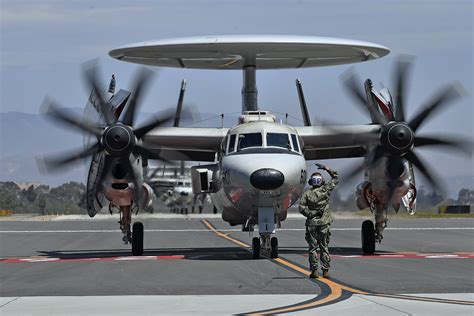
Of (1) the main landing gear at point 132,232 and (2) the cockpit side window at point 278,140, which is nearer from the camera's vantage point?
(2) the cockpit side window at point 278,140

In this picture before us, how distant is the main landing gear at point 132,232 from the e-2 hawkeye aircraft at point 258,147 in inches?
1.3

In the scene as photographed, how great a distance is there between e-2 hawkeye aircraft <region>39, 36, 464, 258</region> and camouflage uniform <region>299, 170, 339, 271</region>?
3.33 metres

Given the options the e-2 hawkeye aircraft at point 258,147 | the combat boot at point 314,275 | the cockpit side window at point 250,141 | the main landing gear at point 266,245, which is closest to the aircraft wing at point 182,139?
the e-2 hawkeye aircraft at point 258,147

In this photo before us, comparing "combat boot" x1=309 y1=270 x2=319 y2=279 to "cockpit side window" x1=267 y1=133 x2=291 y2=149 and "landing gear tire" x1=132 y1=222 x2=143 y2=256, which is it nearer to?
"cockpit side window" x1=267 y1=133 x2=291 y2=149

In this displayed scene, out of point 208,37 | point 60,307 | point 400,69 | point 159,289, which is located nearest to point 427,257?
point 400,69

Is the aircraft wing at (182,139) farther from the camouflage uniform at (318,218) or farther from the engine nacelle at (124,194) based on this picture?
the camouflage uniform at (318,218)

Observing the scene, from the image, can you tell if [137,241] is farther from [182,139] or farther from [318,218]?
[318,218]

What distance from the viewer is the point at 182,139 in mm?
29562

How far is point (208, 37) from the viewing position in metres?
28.2

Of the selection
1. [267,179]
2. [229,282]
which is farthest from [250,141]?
[229,282]

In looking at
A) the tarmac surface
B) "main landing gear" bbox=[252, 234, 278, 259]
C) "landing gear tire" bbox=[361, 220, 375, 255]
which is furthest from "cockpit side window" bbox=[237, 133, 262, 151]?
"landing gear tire" bbox=[361, 220, 375, 255]

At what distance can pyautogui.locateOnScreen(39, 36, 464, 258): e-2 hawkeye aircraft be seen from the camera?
25203 millimetres

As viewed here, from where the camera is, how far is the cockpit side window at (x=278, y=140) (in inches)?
1022

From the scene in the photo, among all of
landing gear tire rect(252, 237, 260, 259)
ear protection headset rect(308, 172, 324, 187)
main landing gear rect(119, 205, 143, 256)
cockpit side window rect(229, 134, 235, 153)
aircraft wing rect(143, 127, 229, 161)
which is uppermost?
aircraft wing rect(143, 127, 229, 161)
